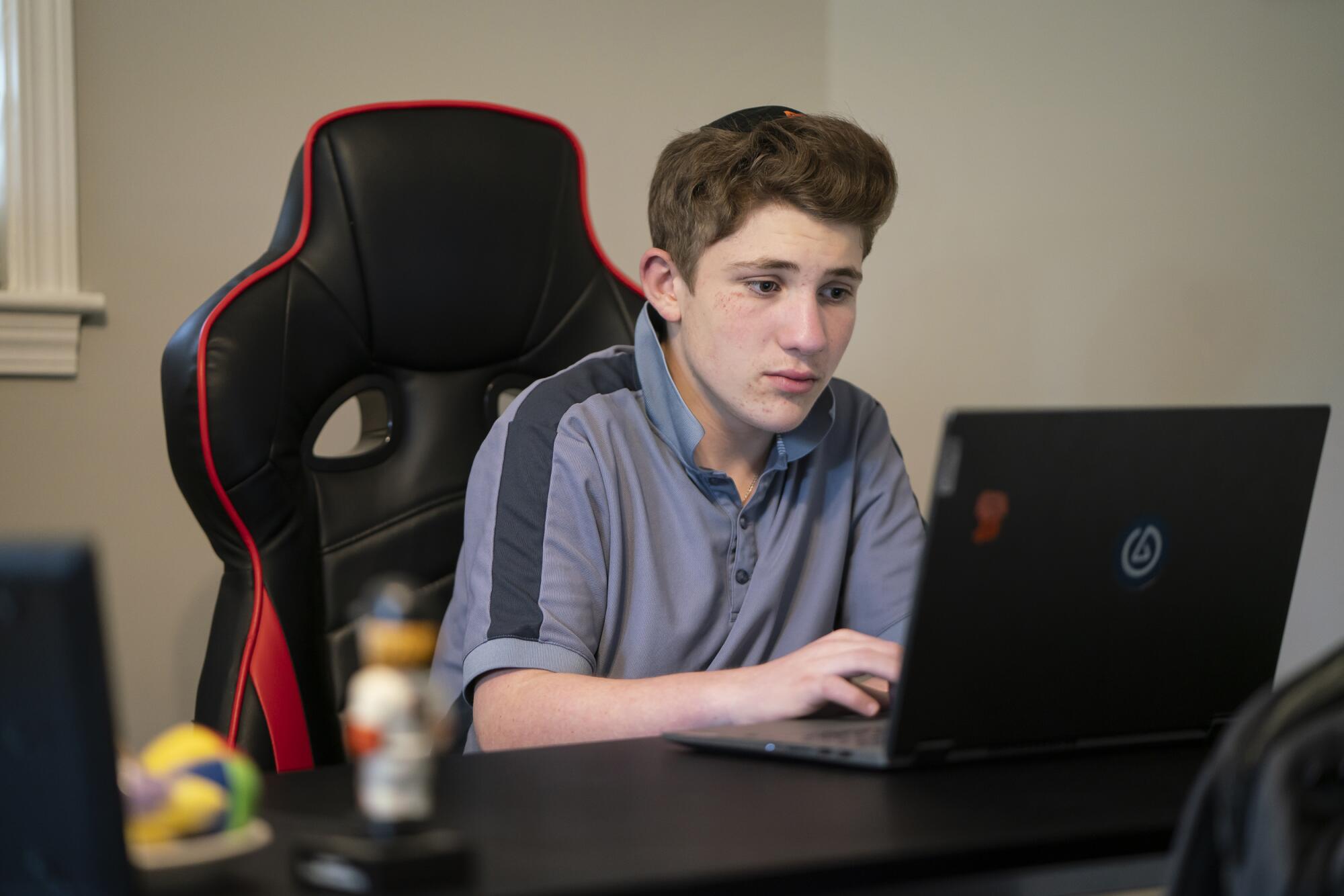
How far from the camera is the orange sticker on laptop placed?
738 millimetres

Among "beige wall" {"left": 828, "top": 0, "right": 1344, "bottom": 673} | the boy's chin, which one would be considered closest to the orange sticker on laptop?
the boy's chin

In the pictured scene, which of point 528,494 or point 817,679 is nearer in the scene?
point 817,679

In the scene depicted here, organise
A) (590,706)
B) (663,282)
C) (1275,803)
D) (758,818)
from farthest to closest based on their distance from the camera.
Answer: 1. (663,282)
2. (590,706)
3. (758,818)
4. (1275,803)

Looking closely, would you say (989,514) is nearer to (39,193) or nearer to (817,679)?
(817,679)

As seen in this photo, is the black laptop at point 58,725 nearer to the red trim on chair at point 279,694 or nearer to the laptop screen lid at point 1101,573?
the laptop screen lid at point 1101,573

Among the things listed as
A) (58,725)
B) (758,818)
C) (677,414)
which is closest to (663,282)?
(677,414)

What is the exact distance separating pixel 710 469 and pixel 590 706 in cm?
37

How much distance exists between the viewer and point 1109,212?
7.79 feet

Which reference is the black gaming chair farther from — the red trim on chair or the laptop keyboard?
the laptop keyboard

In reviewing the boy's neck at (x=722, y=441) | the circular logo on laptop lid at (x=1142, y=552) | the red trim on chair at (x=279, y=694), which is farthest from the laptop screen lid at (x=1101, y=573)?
the red trim on chair at (x=279, y=694)

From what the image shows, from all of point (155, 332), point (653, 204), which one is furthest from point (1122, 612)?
point (155, 332)

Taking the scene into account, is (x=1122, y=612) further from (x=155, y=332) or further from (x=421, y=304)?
(x=155, y=332)

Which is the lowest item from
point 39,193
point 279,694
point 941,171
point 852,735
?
point 279,694

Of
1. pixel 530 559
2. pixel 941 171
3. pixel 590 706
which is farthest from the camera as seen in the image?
pixel 941 171
